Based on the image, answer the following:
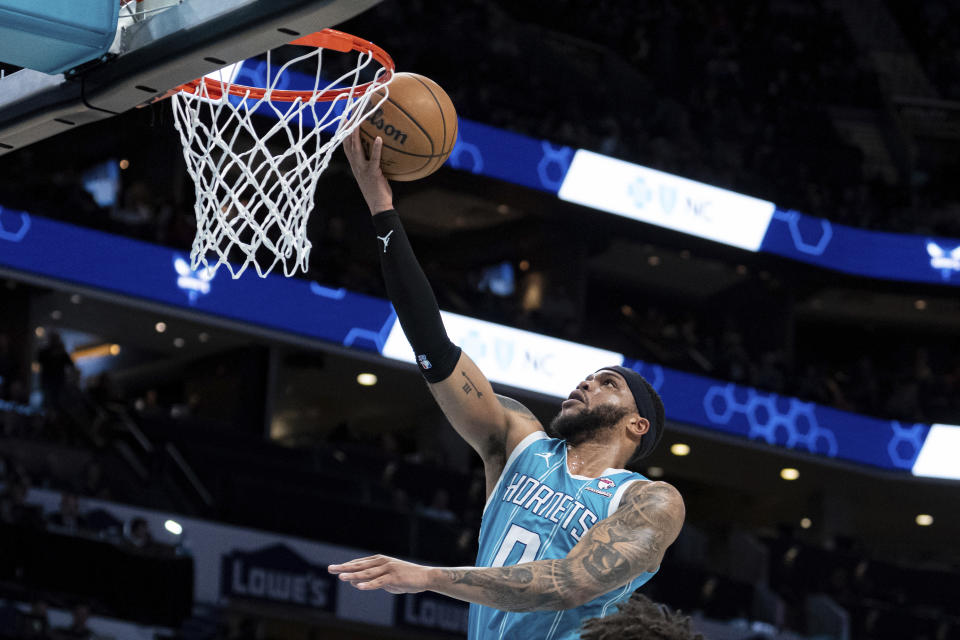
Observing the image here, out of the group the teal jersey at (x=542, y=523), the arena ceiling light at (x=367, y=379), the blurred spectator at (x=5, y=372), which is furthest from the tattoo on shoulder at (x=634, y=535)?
the arena ceiling light at (x=367, y=379)

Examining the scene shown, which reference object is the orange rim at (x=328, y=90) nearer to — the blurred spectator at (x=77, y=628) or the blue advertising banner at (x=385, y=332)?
the blurred spectator at (x=77, y=628)

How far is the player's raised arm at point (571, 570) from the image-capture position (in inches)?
126

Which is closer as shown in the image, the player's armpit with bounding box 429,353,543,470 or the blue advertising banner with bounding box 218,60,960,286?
the player's armpit with bounding box 429,353,543,470

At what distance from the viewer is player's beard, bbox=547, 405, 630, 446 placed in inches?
167

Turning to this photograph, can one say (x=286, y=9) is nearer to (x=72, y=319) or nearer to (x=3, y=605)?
(x=3, y=605)

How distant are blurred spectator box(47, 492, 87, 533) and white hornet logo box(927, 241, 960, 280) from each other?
680 inches

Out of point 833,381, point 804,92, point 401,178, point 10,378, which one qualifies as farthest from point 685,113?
point 401,178

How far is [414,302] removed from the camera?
4.08 meters

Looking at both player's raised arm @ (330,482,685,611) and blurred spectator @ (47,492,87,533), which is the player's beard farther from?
blurred spectator @ (47,492,87,533)

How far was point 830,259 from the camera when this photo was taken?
24.7m

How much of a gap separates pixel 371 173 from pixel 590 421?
1.01m

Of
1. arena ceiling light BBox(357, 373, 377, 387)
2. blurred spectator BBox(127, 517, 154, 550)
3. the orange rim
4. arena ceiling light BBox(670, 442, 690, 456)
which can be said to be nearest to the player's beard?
the orange rim

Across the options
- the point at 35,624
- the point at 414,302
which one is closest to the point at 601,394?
the point at 414,302

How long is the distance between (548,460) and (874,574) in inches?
715
